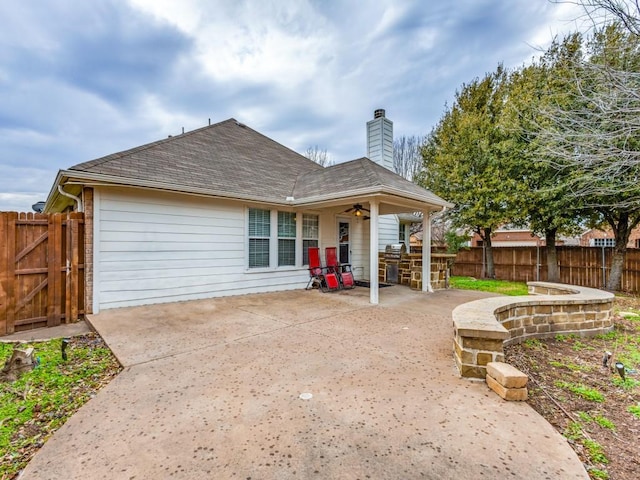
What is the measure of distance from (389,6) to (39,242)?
823 centimetres

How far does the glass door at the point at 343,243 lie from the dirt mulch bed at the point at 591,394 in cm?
602

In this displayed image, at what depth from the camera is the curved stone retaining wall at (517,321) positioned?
2.79 metres

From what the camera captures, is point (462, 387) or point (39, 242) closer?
point (462, 387)

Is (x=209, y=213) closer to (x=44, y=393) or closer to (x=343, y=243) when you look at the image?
(x=44, y=393)

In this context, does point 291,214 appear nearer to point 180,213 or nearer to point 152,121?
point 180,213

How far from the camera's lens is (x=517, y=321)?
411cm

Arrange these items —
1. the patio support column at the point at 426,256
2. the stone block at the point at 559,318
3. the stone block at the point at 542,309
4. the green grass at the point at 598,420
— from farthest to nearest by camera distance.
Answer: the patio support column at the point at 426,256
the stone block at the point at 559,318
the stone block at the point at 542,309
the green grass at the point at 598,420

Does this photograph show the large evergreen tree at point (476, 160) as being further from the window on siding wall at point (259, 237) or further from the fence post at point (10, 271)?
the fence post at point (10, 271)

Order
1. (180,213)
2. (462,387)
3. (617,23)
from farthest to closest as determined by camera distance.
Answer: (180,213), (617,23), (462,387)

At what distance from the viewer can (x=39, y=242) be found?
4602mm

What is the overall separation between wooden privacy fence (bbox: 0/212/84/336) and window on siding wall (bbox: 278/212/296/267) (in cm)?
412

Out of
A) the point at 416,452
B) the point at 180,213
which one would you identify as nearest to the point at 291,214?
the point at 180,213

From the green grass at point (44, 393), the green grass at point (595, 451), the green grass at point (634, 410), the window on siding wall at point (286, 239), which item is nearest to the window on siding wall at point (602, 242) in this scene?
the window on siding wall at point (286, 239)

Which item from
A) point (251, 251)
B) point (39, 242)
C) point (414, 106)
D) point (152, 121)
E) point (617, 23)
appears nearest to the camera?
point (617, 23)
